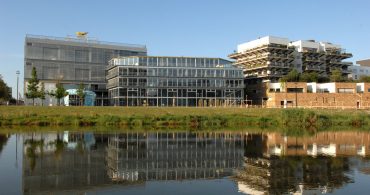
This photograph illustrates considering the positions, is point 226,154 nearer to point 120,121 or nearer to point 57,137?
point 57,137

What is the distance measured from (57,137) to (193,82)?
60.2m

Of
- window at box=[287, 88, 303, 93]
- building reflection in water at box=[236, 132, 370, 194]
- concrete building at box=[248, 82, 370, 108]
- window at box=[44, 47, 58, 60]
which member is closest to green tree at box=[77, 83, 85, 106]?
window at box=[44, 47, 58, 60]

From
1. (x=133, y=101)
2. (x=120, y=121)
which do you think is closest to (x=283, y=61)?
(x=133, y=101)

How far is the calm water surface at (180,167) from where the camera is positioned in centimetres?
1697

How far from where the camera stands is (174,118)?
58250 millimetres

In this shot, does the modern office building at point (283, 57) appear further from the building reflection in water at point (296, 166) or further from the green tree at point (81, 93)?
the building reflection in water at point (296, 166)

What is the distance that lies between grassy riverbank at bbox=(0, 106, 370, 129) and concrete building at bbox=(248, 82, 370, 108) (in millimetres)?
32555

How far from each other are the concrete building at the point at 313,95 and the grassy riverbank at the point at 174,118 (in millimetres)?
32555

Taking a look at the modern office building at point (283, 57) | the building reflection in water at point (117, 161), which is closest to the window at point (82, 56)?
the modern office building at point (283, 57)

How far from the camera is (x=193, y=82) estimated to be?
95.3m

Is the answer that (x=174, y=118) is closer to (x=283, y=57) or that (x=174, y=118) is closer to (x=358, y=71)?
(x=283, y=57)

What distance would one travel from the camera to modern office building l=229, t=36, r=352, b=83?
117125mm

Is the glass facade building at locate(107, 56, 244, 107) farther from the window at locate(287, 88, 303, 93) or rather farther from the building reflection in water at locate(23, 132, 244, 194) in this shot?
the building reflection in water at locate(23, 132, 244, 194)

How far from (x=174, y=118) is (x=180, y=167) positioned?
3611cm
